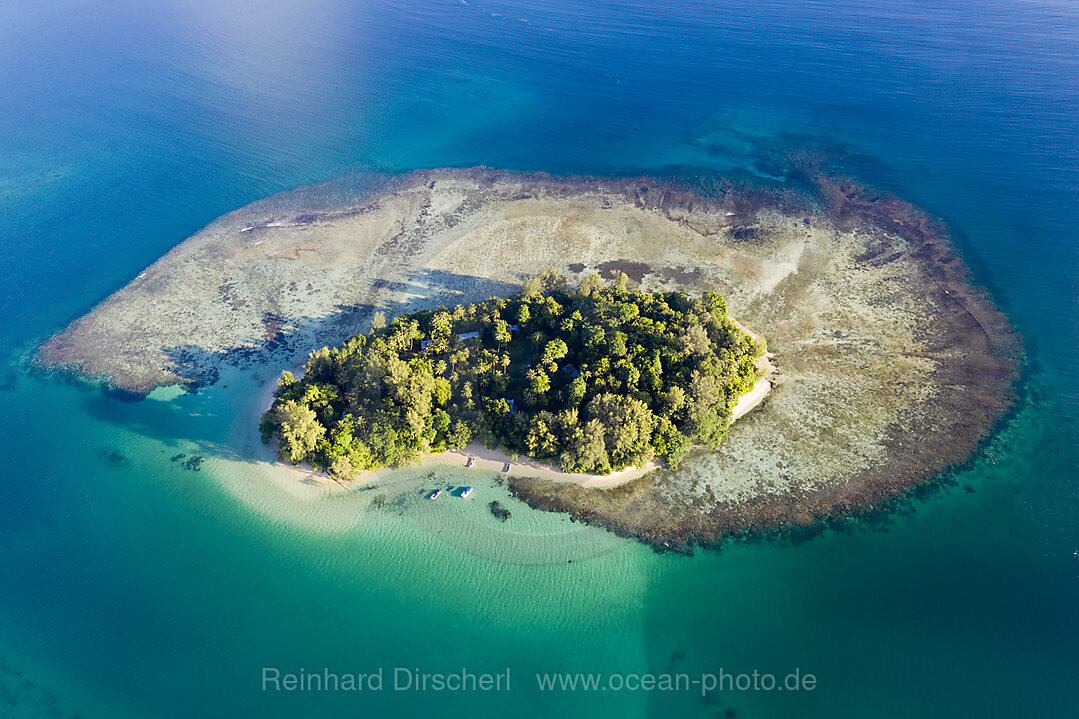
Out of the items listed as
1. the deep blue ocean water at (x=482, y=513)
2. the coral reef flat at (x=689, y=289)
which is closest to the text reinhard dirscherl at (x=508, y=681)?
the deep blue ocean water at (x=482, y=513)

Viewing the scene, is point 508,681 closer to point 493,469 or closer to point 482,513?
point 482,513

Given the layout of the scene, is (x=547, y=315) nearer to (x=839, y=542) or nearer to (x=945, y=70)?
(x=839, y=542)

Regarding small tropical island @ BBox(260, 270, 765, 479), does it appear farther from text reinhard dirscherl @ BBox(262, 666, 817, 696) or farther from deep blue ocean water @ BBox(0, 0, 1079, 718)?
text reinhard dirscherl @ BBox(262, 666, 817, 696)

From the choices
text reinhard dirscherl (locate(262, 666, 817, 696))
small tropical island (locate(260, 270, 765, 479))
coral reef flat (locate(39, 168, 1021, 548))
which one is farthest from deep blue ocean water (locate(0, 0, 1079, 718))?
small tropical island (locate(260, 270, 765, 479))

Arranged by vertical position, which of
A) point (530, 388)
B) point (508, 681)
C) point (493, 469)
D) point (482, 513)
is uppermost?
point (530, 388)

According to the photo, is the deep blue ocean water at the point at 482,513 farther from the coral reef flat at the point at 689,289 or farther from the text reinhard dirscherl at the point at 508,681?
the coral reef flat at the point at 689,289

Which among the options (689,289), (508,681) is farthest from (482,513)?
(689,289)
